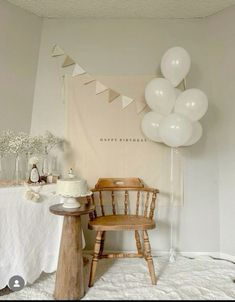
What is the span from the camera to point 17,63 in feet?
8.14

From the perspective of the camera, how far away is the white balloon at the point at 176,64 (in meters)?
2.20

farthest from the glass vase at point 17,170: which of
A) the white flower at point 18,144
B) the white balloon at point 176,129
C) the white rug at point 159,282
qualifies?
the white balloon at point 176,129

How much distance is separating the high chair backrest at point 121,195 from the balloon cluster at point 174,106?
49 centimetres

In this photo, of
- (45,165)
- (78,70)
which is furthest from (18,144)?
(78,70)

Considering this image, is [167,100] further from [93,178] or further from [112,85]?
[93,178]

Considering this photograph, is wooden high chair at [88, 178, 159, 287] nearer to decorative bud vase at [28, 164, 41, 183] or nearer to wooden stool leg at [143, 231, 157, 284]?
wooden stool leg at [143, 231, 157, 284]

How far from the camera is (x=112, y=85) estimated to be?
8.48 feet

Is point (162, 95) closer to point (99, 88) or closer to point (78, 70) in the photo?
point (99, 88)

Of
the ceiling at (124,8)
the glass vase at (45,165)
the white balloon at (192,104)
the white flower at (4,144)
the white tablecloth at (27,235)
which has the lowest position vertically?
the white tablecloth at (27,235)

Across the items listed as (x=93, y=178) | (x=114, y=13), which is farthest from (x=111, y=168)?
(x=114, y=13)

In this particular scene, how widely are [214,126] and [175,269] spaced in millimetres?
1346

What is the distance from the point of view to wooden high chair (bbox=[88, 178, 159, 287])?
77.7 inches

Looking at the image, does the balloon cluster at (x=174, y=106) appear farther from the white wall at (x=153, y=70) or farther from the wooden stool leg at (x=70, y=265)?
the wooden stool leg at (x=70, y=265)

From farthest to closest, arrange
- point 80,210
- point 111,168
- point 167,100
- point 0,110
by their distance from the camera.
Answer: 1. point 111,168
2. point 0,110
3. point 167,100
4. point 80,210
